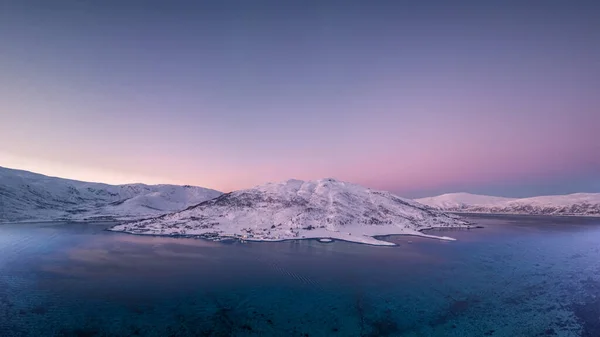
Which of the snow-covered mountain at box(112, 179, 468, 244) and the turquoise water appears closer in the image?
the turquoise water

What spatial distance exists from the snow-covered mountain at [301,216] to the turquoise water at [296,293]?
124 ft

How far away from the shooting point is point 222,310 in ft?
120

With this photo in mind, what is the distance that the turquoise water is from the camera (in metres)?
32.2

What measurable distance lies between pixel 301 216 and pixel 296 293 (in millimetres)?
83599

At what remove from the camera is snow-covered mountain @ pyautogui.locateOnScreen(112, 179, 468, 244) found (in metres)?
116

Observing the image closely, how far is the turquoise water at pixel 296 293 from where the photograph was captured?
3222cm

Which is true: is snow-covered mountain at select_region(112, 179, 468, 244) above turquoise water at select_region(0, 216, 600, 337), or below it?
above

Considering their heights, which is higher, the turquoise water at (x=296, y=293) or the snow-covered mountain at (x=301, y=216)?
the snow-covered mountain at (x=301, y=216)

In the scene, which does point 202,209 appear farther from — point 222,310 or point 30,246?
point 222,310

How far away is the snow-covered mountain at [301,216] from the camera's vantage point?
116062 millimetres

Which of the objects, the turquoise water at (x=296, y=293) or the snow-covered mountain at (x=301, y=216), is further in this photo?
the snow-covered mountain at (x=301, y=216)

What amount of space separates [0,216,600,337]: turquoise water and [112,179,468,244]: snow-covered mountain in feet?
124

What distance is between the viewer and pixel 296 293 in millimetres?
44125

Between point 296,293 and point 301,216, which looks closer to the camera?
point 296,293
